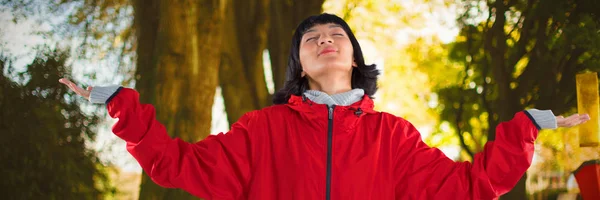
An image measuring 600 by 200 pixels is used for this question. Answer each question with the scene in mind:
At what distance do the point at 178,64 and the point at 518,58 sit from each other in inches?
80.2

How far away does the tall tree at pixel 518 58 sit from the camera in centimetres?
336

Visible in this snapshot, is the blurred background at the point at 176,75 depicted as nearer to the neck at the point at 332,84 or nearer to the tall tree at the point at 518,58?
the tall tree at the point at 518,58

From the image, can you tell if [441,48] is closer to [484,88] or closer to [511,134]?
[484,88]

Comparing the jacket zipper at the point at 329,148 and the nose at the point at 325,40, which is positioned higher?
the nose at the point at 325,40

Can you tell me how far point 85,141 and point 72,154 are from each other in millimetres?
100

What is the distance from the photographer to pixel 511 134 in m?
1.30

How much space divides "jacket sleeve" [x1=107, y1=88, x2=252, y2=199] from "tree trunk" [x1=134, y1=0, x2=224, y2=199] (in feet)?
6.18

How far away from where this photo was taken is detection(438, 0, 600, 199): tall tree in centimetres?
336

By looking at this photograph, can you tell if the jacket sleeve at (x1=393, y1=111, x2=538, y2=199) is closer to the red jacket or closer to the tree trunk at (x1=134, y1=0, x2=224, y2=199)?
the red jacket

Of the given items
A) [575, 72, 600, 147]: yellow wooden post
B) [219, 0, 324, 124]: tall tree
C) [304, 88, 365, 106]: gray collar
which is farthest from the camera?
[219, 0, 324, 124]: tall tree

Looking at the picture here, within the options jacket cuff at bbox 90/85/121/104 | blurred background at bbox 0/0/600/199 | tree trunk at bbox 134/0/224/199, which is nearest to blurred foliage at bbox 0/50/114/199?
blurred background at bbox 0/0/600/199

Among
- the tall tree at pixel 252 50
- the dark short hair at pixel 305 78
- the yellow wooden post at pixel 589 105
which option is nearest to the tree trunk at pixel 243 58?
the tall tree at pixel 252 50

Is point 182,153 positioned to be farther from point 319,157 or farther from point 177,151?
point 319,157

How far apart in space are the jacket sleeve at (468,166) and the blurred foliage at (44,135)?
94.7 inches
